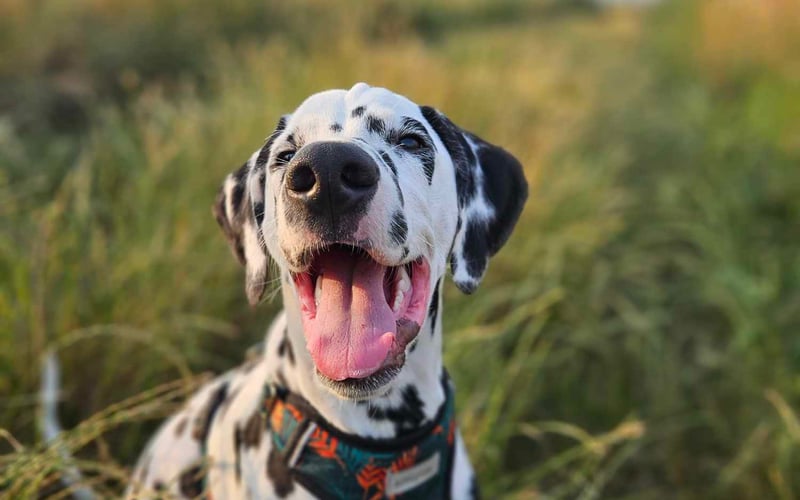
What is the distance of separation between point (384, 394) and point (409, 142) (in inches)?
24.6

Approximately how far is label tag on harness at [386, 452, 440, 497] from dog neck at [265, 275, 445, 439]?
0.09m

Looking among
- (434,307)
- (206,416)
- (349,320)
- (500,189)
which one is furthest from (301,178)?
(206,416)

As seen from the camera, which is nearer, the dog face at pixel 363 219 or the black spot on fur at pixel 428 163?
the dog face at pixel 363 219

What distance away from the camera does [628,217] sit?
5.50 m

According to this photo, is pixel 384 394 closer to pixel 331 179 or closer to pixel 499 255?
pixel 331 179

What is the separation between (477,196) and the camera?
191 cm

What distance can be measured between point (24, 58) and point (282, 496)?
5.37 meters

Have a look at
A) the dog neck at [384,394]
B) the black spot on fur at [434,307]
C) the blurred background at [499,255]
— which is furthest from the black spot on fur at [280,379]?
the black spot on fur at [434,307]

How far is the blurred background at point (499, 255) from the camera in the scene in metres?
2.80

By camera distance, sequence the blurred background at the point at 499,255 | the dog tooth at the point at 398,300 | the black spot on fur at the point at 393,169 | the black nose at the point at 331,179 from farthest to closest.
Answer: the blurred background at the point at 499,255 → the dog tooth at the point at 398,300 → the black spot on fur at the point at 393,169 → the black nose at the point at 331,179

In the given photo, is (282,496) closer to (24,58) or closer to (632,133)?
(24,58)

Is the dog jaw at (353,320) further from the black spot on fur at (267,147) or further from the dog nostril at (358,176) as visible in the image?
the black spot on fur at (267,147)

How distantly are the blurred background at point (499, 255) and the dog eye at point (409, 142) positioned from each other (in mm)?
898

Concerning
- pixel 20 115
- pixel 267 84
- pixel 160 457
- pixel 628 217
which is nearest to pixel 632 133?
pixel 628 217
